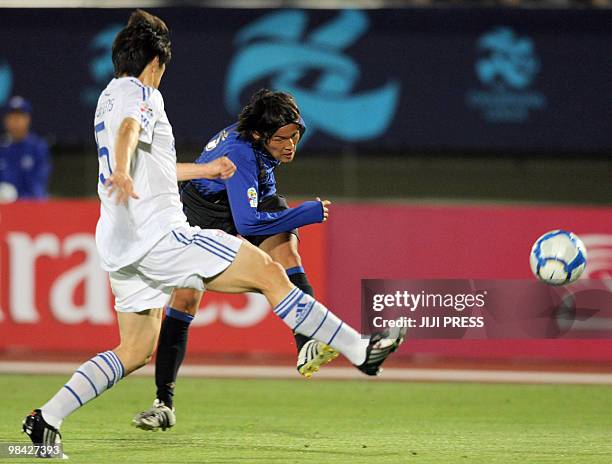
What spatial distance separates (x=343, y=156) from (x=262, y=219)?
9.15 metres

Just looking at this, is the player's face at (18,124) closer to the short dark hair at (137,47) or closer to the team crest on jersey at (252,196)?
the team crest on jersey at (252,196)

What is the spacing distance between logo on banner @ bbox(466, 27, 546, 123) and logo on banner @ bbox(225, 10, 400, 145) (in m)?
1.14

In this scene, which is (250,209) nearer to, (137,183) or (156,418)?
(137,183)

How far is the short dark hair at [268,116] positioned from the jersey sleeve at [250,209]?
0.18 m

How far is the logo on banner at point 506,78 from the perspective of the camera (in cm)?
1528

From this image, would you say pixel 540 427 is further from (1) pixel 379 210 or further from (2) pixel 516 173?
(2) pixel 516 173

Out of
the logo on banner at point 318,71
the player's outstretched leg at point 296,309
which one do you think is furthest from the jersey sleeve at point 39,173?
the player's outstretched leg at point 296,309

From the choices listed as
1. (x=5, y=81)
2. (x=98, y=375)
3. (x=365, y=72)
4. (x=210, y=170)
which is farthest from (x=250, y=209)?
(x=5, y=81)

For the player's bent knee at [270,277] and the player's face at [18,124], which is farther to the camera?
the player's face at [18,124]

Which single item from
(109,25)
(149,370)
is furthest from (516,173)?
(149,370)

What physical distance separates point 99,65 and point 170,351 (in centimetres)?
916

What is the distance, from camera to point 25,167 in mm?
12859

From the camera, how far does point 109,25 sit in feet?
50.4

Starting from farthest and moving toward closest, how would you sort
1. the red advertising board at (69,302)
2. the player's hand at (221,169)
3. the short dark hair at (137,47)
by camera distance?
the red advertising board at (69,302) → the player's hand at (221,169) → the short dark hair at (137,47)
